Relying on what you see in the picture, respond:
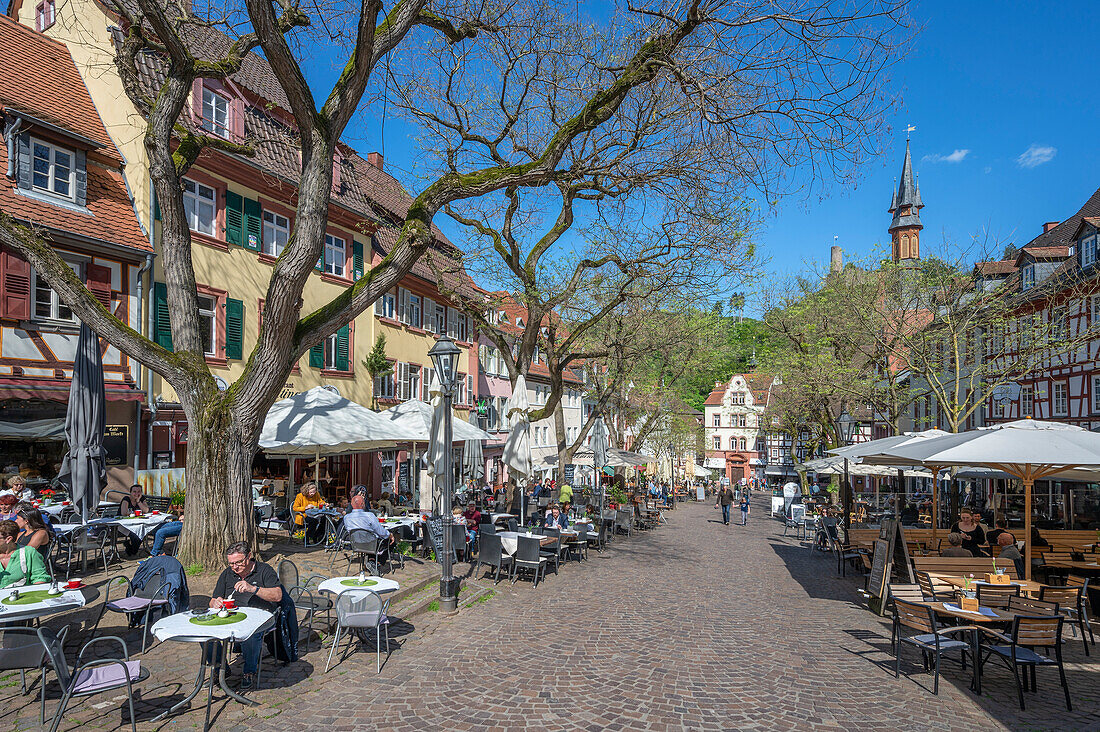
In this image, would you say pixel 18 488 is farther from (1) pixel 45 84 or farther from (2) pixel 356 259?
(2) pixel 356 259

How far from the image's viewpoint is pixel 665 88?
11977 millimetres

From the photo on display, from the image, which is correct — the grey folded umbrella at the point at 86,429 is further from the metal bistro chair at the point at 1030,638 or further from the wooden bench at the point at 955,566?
the wooden bench at the point at 955,566

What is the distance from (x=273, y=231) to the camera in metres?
19.8

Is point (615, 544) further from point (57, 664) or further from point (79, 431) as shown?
point (57, 664)

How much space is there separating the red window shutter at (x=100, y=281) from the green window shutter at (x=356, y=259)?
8.81 metres

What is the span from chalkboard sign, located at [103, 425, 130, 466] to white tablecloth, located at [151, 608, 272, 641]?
35.6 feet

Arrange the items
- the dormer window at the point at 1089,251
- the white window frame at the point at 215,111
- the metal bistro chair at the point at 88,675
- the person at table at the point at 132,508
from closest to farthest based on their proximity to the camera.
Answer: the metal bistro chair at the point at 88,675, the person at table at the point at 132,508, the white window frame at the point at 215,111, the dormer window at the point at 1089,251

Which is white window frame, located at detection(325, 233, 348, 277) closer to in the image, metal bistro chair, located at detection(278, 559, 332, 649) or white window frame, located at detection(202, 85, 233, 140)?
white window frame, located at detection(202, 85, 233, 140)

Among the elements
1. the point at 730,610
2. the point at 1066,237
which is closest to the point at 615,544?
the point at 730,610

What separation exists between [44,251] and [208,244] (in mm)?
8982

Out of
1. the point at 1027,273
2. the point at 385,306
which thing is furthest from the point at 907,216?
the point at 385,306

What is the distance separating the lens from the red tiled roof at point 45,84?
14664mm

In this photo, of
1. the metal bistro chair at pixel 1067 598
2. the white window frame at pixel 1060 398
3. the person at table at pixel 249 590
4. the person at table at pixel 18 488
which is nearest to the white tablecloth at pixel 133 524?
the person at table at pixel 18 488

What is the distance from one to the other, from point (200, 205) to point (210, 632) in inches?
590
